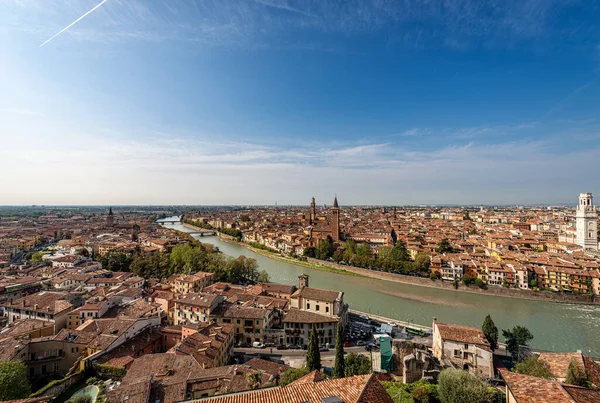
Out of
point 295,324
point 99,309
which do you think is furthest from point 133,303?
point 295,324

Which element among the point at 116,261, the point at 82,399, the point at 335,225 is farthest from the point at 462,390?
the point at 335,225

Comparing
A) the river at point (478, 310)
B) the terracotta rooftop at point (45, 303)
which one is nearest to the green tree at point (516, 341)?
the river at point (478, 310)

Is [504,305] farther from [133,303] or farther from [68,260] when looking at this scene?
[68,260]

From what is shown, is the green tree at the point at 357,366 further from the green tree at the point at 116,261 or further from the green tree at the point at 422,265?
the green tree at the point at 116,261

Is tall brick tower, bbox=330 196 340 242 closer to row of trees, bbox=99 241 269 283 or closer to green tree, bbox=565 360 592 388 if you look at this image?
row of trees, bbox=99 241 269 283

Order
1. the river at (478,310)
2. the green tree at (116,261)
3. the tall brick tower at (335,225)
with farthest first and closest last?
the tall brick tower at (335,225)
the green tree at (116,261)
the river at (478,310)

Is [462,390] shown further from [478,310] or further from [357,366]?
[478,310]
